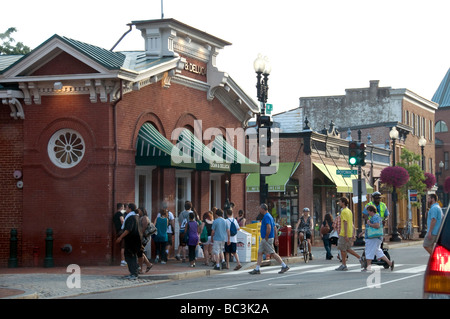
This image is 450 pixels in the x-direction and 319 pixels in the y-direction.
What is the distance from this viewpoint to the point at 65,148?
23.6 meters

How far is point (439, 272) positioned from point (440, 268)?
3 cm

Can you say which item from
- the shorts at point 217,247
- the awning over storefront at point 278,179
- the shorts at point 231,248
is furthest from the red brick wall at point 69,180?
the awning over storefront at point 278,179

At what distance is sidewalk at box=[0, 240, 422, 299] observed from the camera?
16047 mm

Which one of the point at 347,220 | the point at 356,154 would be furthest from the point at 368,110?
the point at 347,220

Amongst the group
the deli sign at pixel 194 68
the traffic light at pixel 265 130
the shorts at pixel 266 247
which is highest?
the deli sign at pixel 194 68

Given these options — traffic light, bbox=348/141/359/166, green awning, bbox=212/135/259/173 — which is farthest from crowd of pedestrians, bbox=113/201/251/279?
traffic light, bbox=348/141/359/166

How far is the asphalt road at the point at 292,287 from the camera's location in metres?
14.4

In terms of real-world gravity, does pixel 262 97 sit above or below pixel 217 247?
above

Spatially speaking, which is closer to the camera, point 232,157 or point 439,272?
point 439,272

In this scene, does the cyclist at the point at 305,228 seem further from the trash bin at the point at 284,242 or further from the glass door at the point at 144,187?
the glass door at the point at 144,187

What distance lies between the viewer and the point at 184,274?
2047 cm

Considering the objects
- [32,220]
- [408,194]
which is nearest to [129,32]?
[32,220]

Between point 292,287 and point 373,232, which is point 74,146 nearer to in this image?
point 373,232

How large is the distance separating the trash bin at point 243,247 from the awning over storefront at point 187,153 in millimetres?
2714
